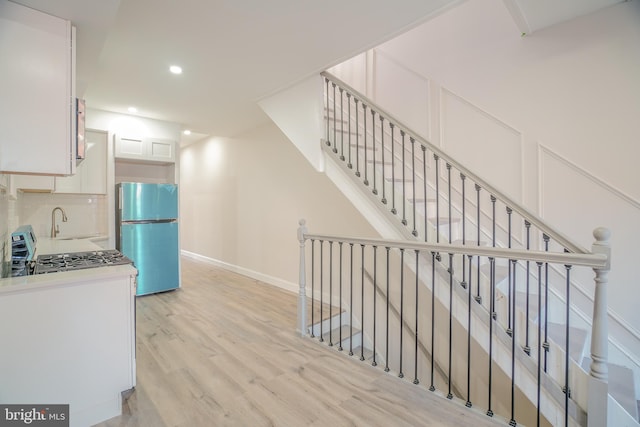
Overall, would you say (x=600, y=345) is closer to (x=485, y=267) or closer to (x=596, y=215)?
(x=485, y=267)

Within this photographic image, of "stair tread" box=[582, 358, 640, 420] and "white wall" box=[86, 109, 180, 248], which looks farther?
"white wall" box=[86, 109, 180, 248]

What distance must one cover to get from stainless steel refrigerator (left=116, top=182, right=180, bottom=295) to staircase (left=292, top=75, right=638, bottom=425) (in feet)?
8.26

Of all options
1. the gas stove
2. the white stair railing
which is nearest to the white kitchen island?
the gas stove

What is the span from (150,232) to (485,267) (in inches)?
161

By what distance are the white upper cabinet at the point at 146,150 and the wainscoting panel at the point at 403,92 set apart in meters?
3.13

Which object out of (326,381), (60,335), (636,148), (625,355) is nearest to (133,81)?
(60,335)

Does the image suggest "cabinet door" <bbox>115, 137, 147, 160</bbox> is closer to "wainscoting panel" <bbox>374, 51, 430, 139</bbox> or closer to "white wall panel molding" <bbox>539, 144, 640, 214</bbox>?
"wainscoting panel" <bbox>374, 51, 430, 139</bbox>

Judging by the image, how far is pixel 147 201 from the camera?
4.06 metres

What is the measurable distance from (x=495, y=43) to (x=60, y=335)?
4.04 metres

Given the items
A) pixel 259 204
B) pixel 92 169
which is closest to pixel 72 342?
pixel 92 169

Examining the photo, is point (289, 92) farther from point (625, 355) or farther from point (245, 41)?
point (625, 355)

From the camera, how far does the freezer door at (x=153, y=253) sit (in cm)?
393

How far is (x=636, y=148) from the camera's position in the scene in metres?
2.17

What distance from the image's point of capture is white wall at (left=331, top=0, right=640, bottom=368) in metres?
2.22
